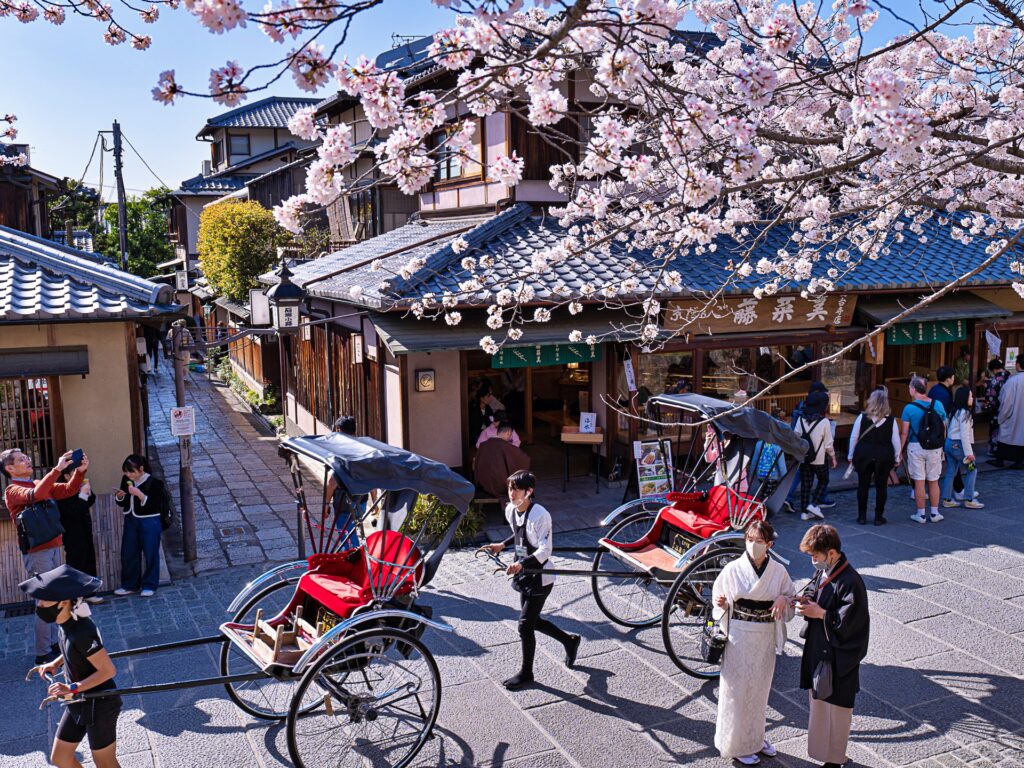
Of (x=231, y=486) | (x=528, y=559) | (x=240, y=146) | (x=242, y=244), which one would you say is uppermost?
(x=240, y=146)

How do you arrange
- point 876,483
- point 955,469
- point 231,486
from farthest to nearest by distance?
1. point 231,486
2. point 955,469
3. point 876,483

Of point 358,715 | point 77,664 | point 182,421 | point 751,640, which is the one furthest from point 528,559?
point 182,421

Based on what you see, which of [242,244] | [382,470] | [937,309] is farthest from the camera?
[242,244]

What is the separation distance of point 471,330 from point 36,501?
19.9 feet

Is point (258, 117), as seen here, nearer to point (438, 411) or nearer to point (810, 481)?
point (438, 411)

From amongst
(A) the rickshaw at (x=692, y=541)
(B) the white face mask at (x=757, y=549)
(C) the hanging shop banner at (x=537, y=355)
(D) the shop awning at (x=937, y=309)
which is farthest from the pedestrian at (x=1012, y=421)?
(B) the white face mask at (x=757, y=549)

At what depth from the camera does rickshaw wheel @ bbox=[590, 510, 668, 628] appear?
838 centimetres

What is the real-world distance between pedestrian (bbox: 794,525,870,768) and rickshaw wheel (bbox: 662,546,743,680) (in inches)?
54.3

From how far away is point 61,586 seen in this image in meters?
5.09

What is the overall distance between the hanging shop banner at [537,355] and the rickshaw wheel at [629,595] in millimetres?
3800

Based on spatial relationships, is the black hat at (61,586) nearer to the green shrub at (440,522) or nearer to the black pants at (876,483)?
the green shrub at (440,522)

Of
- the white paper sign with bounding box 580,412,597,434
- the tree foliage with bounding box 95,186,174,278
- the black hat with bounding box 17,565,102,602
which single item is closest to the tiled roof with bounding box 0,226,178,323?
the black hat with bounding box 17,565,102,602

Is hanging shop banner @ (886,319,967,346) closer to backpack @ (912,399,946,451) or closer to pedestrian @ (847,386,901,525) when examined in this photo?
backpack @ (912,399,946,451)

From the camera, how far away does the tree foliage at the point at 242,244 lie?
23828mm
